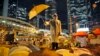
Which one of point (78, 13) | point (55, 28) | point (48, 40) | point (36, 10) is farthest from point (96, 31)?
point (36, 10)

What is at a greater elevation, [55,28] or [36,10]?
[36,10]

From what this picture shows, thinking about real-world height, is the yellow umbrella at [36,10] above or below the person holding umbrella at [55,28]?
above

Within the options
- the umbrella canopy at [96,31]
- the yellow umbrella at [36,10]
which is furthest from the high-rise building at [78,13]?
the yellow umbrella at [36,10]

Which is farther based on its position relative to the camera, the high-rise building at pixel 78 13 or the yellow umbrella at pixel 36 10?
the yellow umbrella at pixel 36 10

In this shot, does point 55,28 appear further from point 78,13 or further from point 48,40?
point 78,13

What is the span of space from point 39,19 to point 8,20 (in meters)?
0.61

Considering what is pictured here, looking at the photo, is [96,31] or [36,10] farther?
[36,10]

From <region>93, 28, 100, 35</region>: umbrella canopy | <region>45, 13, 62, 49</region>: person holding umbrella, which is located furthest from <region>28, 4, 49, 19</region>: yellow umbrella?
<region>93, 28, 100, 35</region>: umbrella canopy

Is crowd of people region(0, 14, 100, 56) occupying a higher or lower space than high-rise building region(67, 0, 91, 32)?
lower

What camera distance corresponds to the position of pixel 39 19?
3.85 m

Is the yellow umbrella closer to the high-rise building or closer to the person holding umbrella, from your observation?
the person holding umbrella

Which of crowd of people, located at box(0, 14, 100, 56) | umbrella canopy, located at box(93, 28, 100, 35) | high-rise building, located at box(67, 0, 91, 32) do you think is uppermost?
high-rise building, located at box(67, 0, 91, 32)

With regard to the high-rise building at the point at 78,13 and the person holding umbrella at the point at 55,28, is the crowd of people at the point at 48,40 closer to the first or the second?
the person holding umbrella at the point at 55,28

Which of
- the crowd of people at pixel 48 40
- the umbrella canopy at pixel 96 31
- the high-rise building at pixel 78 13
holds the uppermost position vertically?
the high-rise building at pixel 78 13
